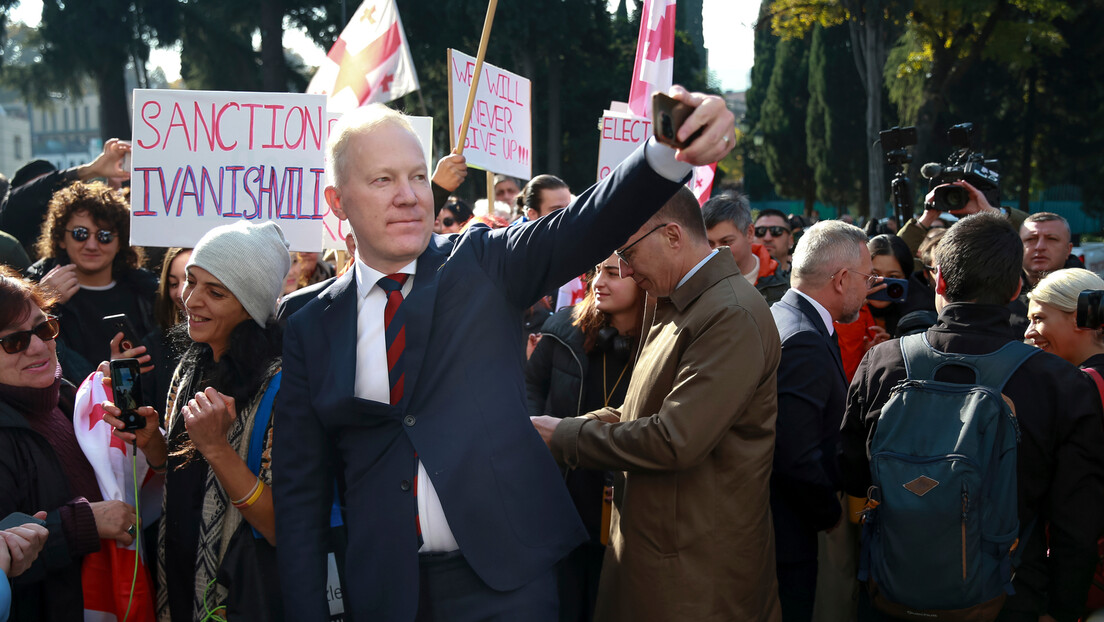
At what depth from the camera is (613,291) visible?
142 inches

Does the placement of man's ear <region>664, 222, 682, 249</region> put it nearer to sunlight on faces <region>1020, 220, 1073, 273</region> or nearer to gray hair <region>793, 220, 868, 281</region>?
gray hair <region>793, 220, 868, 281</region>

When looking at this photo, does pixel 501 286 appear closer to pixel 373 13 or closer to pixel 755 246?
pixel 755 246

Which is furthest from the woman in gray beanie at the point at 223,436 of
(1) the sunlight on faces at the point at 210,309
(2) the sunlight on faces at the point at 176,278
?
(2) the sunlight on faces at the point at 176,278

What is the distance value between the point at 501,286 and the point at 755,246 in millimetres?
3319

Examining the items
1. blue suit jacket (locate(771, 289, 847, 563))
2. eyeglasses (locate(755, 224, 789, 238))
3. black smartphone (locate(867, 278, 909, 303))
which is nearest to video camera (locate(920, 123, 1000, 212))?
eyeglasses (locate(755, 224, 789, 238))

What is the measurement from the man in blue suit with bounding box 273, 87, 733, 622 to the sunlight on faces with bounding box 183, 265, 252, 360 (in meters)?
0.81

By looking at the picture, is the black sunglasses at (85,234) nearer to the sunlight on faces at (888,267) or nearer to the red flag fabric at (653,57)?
the red flag fabric at (653,57)

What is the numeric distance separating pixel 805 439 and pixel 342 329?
161 cm

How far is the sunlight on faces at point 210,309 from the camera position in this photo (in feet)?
9.14

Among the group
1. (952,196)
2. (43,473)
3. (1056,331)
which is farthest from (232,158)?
(952,196)

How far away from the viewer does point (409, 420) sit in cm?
195

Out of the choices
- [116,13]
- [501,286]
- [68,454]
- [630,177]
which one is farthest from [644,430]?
[116,13]

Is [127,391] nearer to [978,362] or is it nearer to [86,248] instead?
[86,248]

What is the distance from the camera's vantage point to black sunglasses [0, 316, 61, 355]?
279 centimetres
